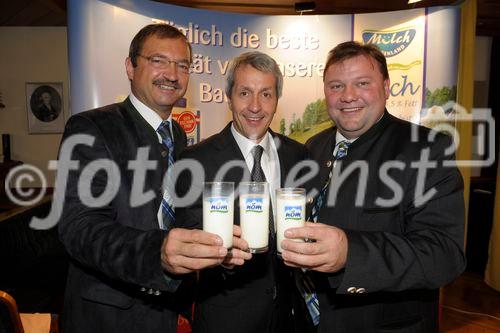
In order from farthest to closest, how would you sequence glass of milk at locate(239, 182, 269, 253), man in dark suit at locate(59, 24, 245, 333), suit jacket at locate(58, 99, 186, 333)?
suit jacket at locate(58, 99, 186, 333) → glass of milk at locate(239, 182, 269, 253) → man in dark suit at locate(59, 24, 245, 333)

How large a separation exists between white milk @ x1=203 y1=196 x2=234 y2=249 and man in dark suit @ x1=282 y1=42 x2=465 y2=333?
0.66 feet

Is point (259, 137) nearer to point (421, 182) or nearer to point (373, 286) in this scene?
point (421, 182)

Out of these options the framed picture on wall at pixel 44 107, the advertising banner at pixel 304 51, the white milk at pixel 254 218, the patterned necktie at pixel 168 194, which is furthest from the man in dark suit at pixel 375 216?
the framed picture on wall at pixel 44 107

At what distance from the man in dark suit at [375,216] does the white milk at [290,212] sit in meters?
0.09

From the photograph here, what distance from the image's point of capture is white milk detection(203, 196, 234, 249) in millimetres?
1351

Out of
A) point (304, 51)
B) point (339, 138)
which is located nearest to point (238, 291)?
point (339, 138)

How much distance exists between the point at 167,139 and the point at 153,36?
0.52m

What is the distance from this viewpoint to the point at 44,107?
8.44 metres

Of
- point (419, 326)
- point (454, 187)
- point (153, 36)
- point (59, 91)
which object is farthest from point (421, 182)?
point (59, 91)

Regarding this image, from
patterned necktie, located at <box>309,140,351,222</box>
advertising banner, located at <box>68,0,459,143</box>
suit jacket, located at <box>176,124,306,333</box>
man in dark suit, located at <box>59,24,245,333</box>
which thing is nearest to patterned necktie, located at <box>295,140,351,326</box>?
patterned necktie, located at <box>309,140,351,222</box>

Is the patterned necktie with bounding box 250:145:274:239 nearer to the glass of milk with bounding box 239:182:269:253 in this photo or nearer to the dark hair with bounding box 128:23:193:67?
the glass of milk with bounding box 239:182:269:253

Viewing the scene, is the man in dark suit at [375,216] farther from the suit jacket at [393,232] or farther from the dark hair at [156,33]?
the dark hair at [156,33]

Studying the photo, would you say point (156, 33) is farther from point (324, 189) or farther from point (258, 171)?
point (324, 189)

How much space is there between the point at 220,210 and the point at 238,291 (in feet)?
2.44
